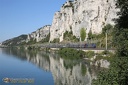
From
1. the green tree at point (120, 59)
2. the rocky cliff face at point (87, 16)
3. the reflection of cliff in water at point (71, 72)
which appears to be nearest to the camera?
the green tree at point (120, 59)

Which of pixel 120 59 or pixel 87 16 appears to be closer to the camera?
pixel 120 59

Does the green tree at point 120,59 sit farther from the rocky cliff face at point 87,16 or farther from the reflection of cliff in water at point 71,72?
the rocky cliff face at point 87,16

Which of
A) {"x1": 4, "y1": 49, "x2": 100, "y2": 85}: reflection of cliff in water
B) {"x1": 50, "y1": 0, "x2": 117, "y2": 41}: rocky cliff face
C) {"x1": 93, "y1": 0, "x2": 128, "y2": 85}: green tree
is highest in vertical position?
{"x1": 50, "y1": 0, "x2": 117, "y2": 41}: rocky cliff face

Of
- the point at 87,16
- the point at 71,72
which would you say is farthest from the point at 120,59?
the point at 87,16

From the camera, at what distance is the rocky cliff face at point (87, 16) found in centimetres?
7405

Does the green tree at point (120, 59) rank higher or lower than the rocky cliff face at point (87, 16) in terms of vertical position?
lower

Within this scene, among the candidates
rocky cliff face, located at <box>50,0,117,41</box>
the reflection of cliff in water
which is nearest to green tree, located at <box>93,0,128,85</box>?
the reflection of cliff in water

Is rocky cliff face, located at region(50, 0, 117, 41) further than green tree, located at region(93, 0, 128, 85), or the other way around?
rocky cliff face, located at region(50, 0, 117, 41)

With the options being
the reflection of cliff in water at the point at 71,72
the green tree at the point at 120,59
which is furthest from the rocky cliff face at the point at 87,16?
the green tree at the point at 120,59

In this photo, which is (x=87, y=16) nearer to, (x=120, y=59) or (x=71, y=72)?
(x=71, y=72)

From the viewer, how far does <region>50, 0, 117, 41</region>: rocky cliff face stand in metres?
74.1

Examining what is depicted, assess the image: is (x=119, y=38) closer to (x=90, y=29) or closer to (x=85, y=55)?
(x=85, y=55)

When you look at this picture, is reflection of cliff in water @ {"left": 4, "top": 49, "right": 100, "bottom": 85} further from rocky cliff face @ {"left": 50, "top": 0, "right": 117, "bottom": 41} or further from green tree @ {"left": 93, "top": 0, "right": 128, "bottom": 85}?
rocky cliff face @ {"left": 50, "top": 0, "right": 117, "bottom": 41}

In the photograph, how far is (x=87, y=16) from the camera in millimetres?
86000
